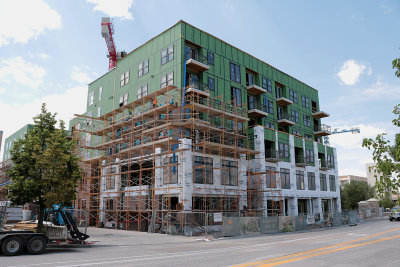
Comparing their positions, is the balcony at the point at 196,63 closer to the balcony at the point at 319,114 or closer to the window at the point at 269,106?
the window at the point at 269,106

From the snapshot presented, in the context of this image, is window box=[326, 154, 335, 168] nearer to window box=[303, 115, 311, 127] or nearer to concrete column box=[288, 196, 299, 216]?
window box=[303, 115, 311, 127]

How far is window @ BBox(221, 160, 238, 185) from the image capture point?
32.0m

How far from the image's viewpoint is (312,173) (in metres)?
45.0

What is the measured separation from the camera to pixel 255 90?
3928 centimetres

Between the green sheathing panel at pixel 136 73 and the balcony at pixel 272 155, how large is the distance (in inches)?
555

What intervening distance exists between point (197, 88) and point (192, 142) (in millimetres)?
5890

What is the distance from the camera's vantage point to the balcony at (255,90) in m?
38.3

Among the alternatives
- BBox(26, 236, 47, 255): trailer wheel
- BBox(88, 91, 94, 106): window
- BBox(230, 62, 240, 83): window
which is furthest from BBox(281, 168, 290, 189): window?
BBox(26, 236, 47, 255): trailer wheel

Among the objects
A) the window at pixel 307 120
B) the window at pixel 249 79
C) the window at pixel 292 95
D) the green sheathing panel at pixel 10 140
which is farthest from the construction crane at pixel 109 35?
the window at pixel 307 120

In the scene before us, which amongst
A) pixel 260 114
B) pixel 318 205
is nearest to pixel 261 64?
pixel 260 114

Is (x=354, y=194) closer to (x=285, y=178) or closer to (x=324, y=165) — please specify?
(x=324, y=165)

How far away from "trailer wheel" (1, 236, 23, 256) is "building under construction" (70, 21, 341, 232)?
13058 mm

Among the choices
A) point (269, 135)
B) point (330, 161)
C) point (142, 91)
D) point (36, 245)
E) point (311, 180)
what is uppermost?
point (142, 91)

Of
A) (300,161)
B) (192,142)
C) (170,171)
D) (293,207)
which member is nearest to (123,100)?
(192,142)
